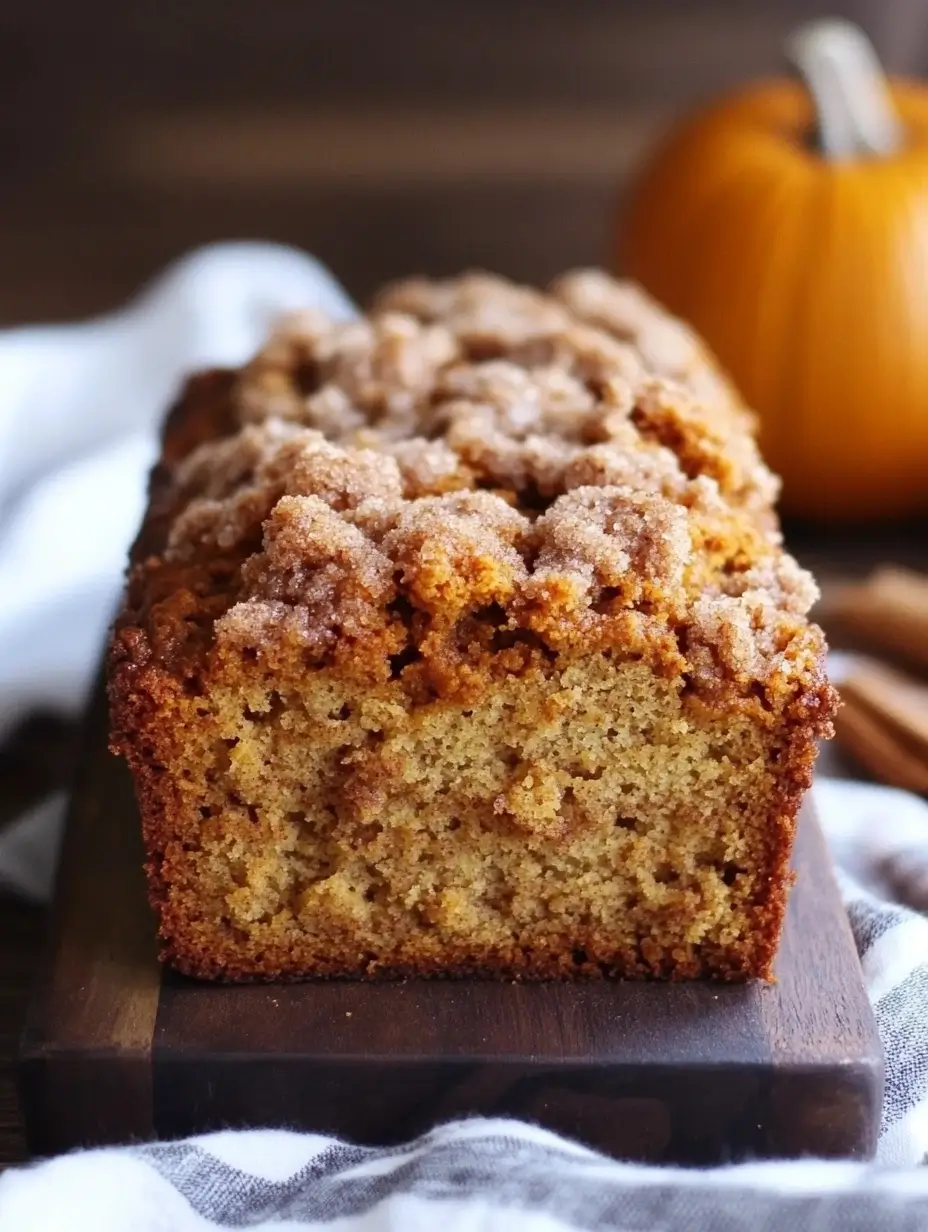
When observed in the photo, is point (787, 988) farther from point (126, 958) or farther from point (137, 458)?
point (137, 458)

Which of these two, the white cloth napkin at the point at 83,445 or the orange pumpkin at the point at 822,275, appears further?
the orange pumpkin at the point at 822,275

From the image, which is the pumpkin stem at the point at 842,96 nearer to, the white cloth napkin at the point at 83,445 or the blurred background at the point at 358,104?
the white cloth napkin at the point at 83,445

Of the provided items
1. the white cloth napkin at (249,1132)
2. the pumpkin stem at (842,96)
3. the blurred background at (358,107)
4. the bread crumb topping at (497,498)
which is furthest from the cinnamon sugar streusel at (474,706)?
the blurred background at (358,107)

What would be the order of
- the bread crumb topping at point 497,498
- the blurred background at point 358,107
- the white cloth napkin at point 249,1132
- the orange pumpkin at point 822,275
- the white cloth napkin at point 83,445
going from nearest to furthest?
the white cloth napkin at point 249,1132, the bread crumb topping at point 497,498, the white cloth napkin at point 83,445, the orange pumpkin at point 822,275, the blurred background at point 358,107

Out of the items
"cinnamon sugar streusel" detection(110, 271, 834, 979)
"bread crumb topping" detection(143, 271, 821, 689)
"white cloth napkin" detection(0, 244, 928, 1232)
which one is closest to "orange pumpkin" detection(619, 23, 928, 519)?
"white cloth napkin" detection(0, 244, 928, 1232)

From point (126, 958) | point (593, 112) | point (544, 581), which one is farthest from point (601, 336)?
point (593, 112)

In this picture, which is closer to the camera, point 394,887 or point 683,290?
point 394,887

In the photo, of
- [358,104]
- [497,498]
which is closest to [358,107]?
[358,104]

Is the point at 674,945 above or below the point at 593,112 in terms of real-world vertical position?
below
